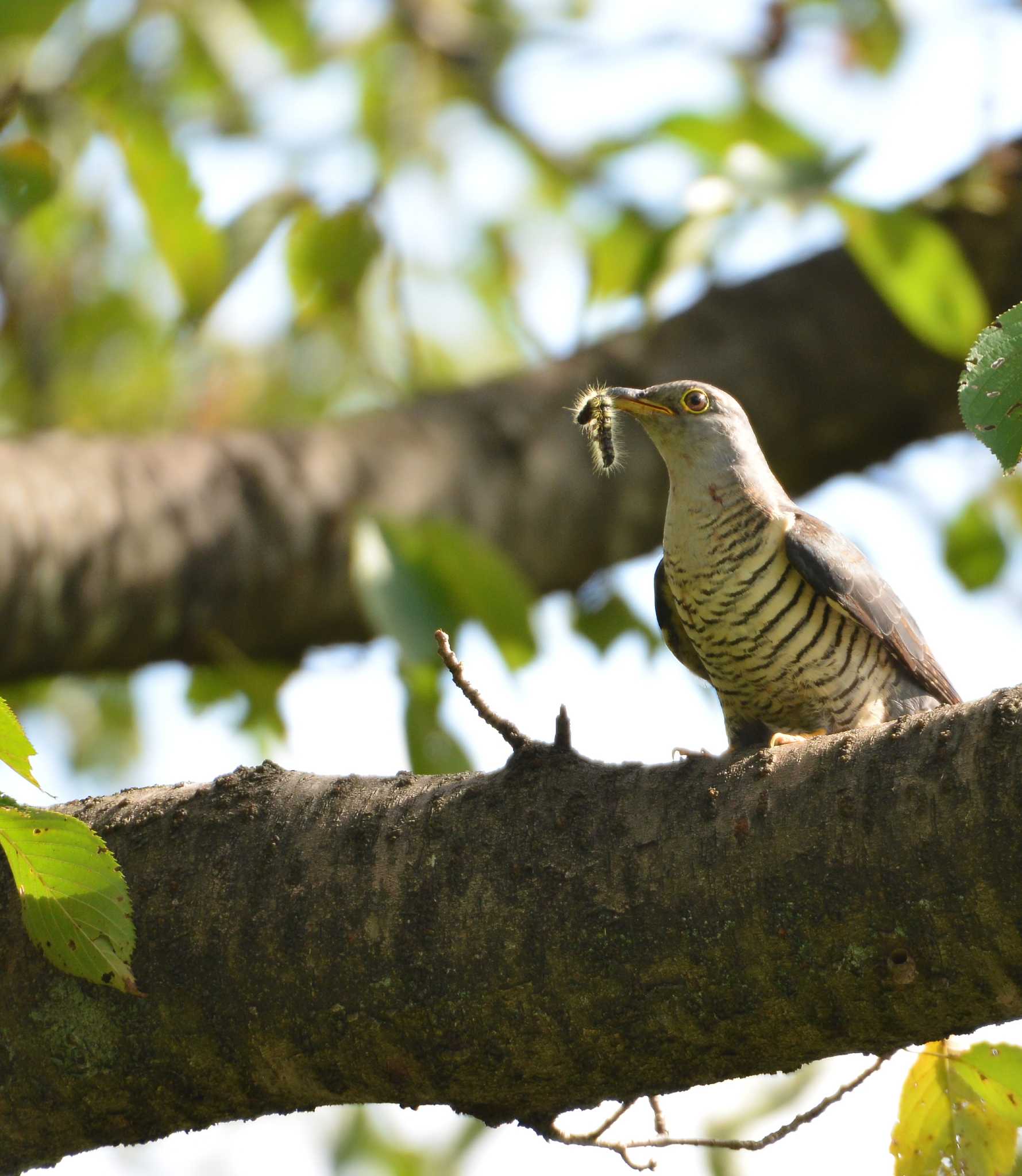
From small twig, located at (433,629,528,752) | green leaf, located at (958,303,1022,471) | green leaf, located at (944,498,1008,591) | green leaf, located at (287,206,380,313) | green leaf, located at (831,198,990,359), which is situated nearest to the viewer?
green leaf, located at (958,303,1022,471)

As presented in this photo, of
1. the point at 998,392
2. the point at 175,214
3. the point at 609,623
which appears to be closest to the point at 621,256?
the point at 609,623

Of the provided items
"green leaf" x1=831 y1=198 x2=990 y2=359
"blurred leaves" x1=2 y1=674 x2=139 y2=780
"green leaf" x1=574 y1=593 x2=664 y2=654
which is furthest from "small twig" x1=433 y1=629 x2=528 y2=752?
"blurred leaves" x1=2 y1=674 x2=139 y2=780

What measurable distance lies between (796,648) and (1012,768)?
1.60 meters

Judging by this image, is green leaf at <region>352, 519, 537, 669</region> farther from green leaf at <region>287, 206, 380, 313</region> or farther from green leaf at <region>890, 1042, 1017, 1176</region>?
green leaf at <region>890, 1042, 1017, 1176</region>

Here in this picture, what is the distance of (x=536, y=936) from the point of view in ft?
6.59

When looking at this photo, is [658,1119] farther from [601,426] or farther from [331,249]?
[331,249]

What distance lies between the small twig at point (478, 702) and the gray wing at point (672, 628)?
1.60 metres

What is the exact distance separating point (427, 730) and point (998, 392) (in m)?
1.99

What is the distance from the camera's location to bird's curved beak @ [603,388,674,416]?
3803 millimetres

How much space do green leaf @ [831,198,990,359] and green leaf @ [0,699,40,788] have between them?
295cm

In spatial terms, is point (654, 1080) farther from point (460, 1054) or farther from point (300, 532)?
point (300, 532)

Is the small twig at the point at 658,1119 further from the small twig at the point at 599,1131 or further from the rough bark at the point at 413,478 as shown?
the rough bark at the point at 413,478

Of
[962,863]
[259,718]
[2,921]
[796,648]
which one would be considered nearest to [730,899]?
[962,863]

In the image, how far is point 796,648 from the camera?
339 centimetres
